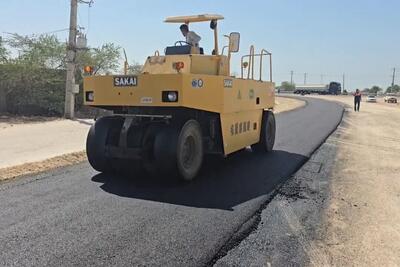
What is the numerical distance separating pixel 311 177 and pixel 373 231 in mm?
2870

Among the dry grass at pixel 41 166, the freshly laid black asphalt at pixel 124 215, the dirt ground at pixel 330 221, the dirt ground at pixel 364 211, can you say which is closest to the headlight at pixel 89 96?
the freshly laid black asphalt at pixel 124 215

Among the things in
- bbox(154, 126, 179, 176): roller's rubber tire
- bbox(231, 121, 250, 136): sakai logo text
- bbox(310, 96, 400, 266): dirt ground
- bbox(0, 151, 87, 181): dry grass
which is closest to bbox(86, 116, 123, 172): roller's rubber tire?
bbox(154, 126, 179, 176): roller's rubber tire

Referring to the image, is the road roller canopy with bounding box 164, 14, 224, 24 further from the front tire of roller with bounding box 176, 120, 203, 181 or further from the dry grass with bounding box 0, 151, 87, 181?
the dry grass with bounding box 0, 151, 87, 181

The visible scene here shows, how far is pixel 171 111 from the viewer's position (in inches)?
299

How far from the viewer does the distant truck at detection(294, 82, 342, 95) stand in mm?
98562

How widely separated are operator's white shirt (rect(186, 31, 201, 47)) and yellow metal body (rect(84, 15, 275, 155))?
0.61 metres

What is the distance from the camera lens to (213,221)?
214 inches

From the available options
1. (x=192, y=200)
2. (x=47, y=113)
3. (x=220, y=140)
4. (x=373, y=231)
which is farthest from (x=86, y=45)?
(x=373, y=231)

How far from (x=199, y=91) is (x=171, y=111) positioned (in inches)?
22.6

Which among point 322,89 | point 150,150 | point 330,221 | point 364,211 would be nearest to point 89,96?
point 150,150

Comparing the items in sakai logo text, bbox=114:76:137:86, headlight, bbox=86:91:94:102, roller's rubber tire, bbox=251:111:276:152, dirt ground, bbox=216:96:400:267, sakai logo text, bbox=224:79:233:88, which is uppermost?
sakai logo text, bbox=224:79:233:88

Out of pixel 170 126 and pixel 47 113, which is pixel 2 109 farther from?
pixel 170 126

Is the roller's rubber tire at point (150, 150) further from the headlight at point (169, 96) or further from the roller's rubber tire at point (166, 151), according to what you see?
the headlight at point (169, 96)

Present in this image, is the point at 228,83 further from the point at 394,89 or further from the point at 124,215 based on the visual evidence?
the point at 394,89
